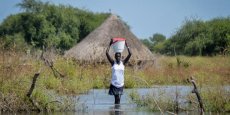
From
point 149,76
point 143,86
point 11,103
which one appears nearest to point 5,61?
point 11,103

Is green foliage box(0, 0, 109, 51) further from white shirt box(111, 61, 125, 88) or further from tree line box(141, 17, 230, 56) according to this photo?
white shirt box(111, 61, 125, 88)

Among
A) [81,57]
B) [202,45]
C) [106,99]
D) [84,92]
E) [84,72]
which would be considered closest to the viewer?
[106,99]

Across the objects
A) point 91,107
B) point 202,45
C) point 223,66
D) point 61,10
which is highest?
point 61,10

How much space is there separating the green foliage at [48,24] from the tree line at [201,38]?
373 inches

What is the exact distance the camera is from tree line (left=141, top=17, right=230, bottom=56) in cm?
4972

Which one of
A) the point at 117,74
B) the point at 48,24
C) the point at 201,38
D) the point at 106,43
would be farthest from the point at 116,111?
the point at 48,24

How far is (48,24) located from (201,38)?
1607 cm

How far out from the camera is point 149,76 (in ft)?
98.1

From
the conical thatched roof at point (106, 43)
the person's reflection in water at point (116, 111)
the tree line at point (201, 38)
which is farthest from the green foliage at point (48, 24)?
the person's reflection in water at point (116, 111)

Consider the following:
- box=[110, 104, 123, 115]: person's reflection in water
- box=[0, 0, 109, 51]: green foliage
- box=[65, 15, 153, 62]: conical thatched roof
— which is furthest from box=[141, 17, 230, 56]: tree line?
box=[110, 104, 123, 115]: person's reflection in water

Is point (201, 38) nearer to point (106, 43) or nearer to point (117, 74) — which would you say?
point (106, 43)

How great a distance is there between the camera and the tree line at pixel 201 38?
4972cm

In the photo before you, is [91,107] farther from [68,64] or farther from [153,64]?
[153,64]

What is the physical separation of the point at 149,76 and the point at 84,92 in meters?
6.50
